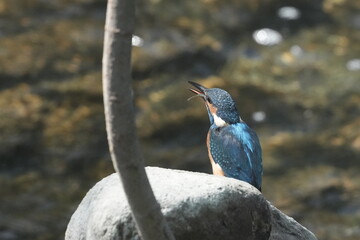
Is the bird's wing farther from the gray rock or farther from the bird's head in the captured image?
the gray rock

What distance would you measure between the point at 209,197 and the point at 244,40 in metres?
7.83

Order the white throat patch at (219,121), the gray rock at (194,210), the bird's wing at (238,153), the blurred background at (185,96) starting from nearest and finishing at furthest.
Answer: the gray rock at (194,210)
the bird's wing at (238,153)
the white throat patch at (219,121)
the blurred background at (185,96)

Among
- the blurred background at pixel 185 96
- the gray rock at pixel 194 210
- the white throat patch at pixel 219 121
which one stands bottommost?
the gray rock at pixel 194 210

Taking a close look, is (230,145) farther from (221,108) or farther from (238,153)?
(221,108)

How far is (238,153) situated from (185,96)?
5.04 m

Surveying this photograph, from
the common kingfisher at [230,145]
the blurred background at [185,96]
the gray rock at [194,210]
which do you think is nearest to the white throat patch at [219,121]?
the common kingfisher at [230,145]

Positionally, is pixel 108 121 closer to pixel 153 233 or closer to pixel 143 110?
pixel 153 233

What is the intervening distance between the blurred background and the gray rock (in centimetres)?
470

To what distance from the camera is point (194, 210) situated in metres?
3.80

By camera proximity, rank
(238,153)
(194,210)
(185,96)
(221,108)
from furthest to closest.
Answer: (185,96) < (221,108) < (238,153) < (194,210)

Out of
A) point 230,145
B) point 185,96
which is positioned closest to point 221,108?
point 230,145

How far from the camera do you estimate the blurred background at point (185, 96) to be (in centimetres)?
907

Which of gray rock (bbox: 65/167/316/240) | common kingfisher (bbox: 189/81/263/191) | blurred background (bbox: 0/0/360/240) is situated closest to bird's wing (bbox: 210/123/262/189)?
common kingfisher (bbox: 189/81/263/191)

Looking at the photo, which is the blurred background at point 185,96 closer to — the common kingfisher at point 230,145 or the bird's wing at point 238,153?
the common kingfisher at point 230,145
